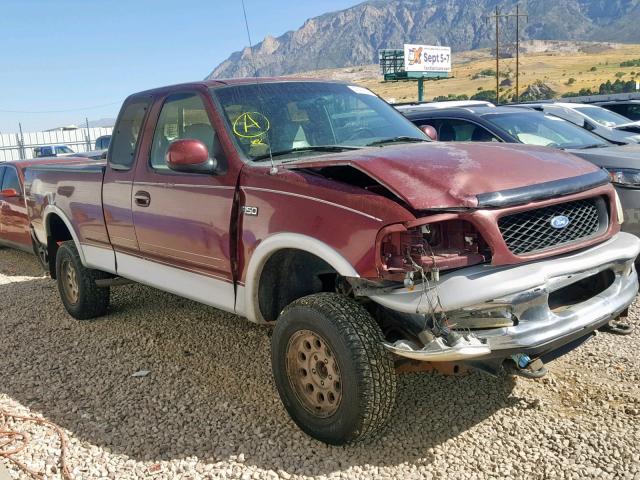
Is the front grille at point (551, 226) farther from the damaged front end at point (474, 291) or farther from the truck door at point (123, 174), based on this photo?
the truck door at point (123, 174)

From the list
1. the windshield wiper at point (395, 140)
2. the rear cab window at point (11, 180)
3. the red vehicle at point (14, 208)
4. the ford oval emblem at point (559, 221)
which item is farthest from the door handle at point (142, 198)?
the rear cab window at point (11, 180)

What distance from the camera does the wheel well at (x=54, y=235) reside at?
257 inches

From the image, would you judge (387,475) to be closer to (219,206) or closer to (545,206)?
(545,206)

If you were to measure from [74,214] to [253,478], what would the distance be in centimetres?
352

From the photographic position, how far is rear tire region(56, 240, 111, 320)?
596 centimetres

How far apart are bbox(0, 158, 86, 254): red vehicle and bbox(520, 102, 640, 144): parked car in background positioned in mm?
7650

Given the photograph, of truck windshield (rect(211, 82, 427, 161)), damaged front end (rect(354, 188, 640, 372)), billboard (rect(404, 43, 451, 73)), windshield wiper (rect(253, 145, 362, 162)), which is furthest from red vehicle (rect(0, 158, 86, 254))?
billboard (rect(404, 43, 451, 73))

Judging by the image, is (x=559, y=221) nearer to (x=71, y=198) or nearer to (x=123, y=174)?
(x=123, y=174)

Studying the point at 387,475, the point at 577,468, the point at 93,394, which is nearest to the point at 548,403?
the point at 577,468

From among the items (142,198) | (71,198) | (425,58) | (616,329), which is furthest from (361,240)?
(425,58)

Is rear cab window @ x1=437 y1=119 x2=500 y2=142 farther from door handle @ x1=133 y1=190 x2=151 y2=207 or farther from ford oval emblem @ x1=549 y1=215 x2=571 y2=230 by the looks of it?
door handle @ x1=133 y1=190 x2=151 y2=207

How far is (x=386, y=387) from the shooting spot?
324 cm

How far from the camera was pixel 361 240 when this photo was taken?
3131 mm

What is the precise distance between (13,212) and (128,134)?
5.28 meters
